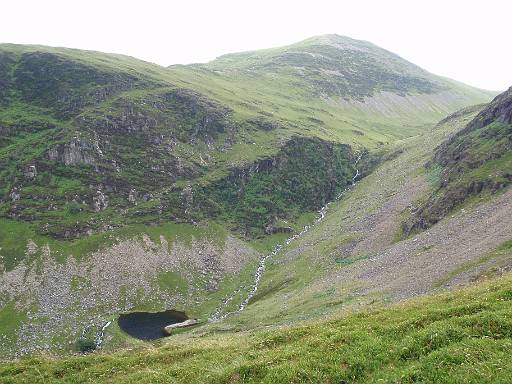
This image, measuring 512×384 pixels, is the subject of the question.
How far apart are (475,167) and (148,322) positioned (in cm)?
7900

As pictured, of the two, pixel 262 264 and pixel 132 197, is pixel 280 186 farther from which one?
pixel 132 197

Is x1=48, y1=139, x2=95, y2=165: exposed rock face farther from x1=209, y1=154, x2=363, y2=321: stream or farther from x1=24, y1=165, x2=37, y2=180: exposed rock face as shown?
x1=209, y1=154, x2=363, y2=321: stream

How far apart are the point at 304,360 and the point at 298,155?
14877cm

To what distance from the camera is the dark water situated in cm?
8462

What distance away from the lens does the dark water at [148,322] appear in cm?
8462

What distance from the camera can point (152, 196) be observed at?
13375cm

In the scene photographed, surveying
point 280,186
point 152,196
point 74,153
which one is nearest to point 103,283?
point 152,196

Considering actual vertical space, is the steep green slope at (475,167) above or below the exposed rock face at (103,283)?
above

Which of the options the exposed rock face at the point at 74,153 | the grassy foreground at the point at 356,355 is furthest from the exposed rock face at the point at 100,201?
the grassy foreground at the point at 356,355

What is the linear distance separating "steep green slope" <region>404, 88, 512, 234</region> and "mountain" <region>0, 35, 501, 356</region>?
38.0ft

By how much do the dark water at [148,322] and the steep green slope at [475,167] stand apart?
179ft

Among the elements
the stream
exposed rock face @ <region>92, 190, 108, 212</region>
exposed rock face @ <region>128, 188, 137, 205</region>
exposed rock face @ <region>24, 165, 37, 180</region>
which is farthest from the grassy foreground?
exposed rock face @ <region>24, 165, 37, 180</region>

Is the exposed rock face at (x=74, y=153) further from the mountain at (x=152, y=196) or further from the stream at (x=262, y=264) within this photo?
the stream at (x=262, y=264)

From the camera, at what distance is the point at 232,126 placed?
16912cm
